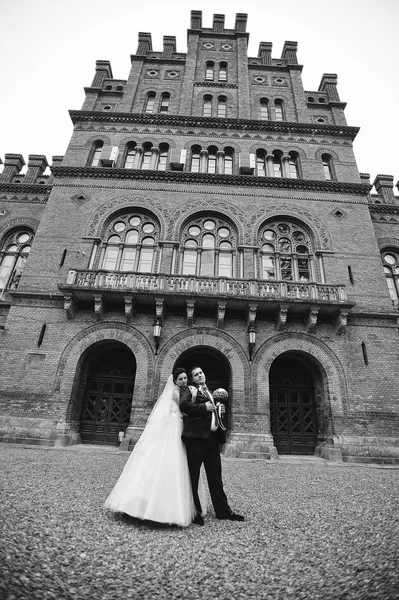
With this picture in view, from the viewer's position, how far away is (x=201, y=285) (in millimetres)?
12695

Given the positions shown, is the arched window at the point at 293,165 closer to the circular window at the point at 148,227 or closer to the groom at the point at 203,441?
the circular window at the point at 148,227

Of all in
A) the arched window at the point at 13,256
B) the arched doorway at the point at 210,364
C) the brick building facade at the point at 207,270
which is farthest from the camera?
the arched window at the point at 13,256

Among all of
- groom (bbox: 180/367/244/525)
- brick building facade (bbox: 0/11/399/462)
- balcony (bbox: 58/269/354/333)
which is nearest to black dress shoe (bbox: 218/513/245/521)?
groom (bbox: 180/367/244/525)

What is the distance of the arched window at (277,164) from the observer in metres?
17.0

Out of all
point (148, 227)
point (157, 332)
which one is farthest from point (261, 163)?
point (157, 332)

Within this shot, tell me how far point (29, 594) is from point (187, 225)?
47.3 feet

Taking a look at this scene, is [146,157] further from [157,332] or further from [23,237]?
[157,332]

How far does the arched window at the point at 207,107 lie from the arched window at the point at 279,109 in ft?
13.8

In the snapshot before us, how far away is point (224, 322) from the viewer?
41.2 ft

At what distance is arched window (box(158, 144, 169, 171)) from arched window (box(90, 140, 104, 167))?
3.45 metres

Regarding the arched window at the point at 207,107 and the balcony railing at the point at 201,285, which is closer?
the balcony railing at the point at 201,285

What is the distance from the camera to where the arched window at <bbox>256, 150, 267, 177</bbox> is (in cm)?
1702

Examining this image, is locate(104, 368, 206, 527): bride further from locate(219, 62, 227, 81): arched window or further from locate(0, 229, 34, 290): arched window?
locate(219, 62, 227, 81): arched window

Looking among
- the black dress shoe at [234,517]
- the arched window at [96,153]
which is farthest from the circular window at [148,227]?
the black dress shoe at [234,517]
